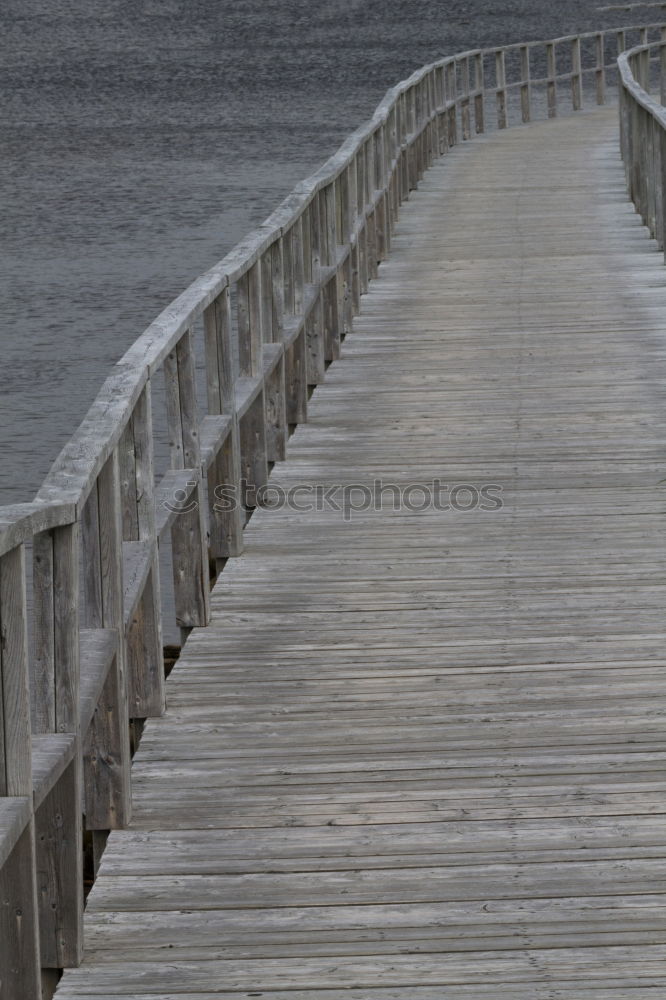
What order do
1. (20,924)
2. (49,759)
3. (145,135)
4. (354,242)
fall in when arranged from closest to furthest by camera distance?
(20,924) → (49,759) → (354,242) → (145,135)

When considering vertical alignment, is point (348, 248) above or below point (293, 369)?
above

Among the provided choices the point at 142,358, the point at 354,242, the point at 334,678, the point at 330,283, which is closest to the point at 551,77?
the point at 354,242

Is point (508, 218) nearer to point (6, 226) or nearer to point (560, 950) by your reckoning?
point (560, 950)

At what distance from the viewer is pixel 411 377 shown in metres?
10.2

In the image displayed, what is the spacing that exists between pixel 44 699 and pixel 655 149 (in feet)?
36.7

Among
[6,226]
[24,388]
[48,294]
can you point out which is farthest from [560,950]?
[6,226]

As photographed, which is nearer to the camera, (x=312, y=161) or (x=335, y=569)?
(x=335, y=569)

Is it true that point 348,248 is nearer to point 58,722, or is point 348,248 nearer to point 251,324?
point 251,324

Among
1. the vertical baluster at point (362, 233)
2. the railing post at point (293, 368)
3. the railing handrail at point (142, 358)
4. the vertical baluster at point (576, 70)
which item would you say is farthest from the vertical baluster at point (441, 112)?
the railing post at point (293, 368)

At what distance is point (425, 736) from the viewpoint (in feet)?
16.3

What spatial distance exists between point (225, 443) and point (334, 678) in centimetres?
158

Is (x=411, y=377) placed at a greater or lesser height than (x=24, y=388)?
greater

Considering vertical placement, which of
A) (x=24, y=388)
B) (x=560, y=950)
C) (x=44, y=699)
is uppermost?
(x=44, y=699)

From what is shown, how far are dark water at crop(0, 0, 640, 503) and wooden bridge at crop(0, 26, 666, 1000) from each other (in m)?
10.0
